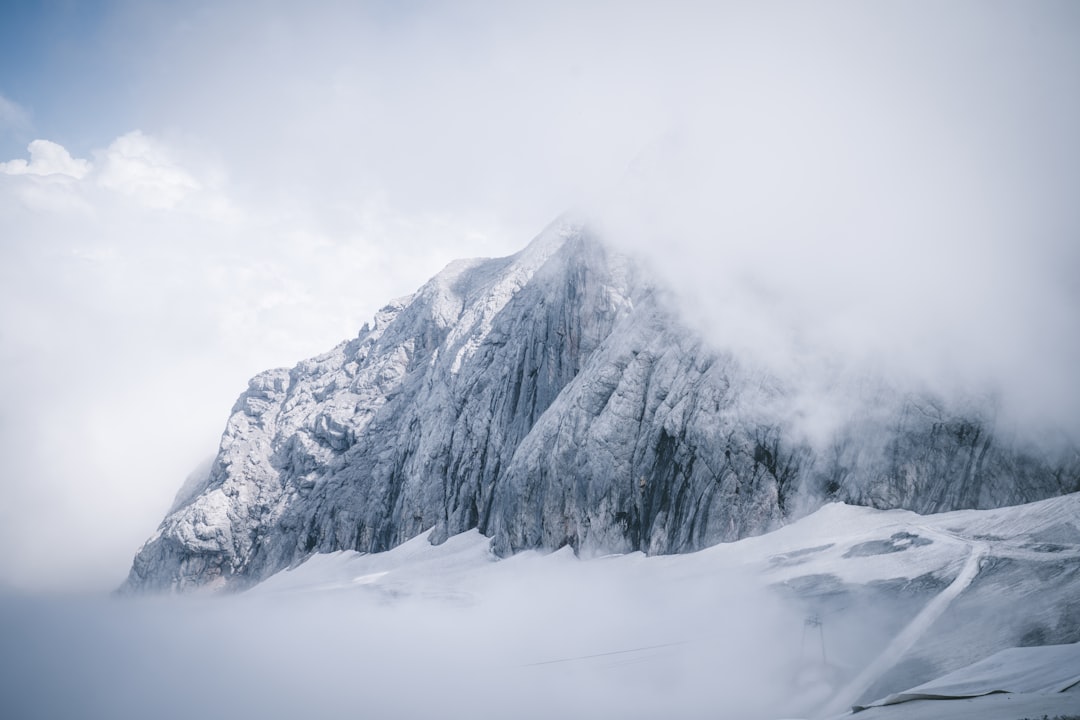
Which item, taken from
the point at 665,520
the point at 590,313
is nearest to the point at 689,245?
the point at 590,313

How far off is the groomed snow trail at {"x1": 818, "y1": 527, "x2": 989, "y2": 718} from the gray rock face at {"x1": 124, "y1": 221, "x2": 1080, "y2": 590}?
841 cm

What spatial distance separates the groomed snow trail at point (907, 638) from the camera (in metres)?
20.7

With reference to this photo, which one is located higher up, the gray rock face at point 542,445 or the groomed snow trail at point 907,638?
the gray rock face at point 542,445

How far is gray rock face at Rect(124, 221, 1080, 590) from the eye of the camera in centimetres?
3962

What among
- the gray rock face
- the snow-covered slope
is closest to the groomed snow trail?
the snow-covered slope

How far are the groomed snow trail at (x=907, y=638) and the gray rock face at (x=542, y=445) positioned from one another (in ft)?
27.6

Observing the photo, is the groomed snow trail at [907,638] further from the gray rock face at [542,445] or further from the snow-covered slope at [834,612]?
the gray rock face at [542,445]

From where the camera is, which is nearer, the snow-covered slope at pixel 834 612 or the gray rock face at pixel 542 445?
the snow-covered slope at pixel 834 612

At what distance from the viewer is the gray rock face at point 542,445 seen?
3962 centimetres

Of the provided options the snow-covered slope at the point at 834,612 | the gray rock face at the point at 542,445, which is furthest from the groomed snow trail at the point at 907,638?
the gray rock face at the point at 542,445

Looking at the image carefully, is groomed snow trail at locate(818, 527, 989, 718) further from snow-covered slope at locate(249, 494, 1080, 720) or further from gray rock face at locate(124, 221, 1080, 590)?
gray rock face at locate(124, 221, 1080, 590)

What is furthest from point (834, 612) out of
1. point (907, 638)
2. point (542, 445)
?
point (542, 445)

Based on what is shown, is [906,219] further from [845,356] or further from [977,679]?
[977,679]

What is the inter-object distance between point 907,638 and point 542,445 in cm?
4173
